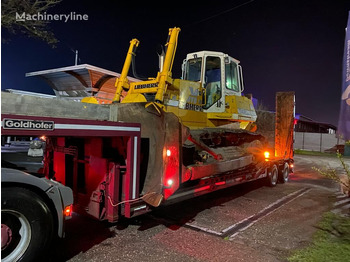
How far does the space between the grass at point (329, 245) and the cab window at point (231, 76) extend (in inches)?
159

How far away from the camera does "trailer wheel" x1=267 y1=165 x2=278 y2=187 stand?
8928mm

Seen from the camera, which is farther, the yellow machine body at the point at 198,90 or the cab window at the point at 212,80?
the cab window at the point at 212,80

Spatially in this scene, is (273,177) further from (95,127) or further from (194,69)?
(95,127)

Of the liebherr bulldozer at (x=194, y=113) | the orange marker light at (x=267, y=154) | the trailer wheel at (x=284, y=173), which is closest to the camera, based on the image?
the liebherr bulldozer at (x=194, y=113)

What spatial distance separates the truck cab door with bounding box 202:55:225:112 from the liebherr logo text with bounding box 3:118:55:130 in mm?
5032

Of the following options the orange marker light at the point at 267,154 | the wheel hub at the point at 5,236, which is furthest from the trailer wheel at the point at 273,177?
the wheel hub at the point at 5,236

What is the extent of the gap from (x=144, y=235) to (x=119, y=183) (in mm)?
1092

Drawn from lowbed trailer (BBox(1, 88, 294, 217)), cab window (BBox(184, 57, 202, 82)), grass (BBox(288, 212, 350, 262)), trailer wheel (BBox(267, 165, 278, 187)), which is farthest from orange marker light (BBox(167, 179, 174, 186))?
trailer wheel (BBox(267, 165, 278, 187))

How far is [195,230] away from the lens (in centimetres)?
479

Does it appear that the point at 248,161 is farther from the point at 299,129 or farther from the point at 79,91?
the point at 299,129

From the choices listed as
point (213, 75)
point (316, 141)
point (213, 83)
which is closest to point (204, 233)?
point (213, 83)

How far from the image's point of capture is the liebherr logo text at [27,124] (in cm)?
258

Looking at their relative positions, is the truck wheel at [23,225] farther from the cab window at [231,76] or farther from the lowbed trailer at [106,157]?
the cab window at [231,76]

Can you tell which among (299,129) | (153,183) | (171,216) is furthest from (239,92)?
(299,129)
